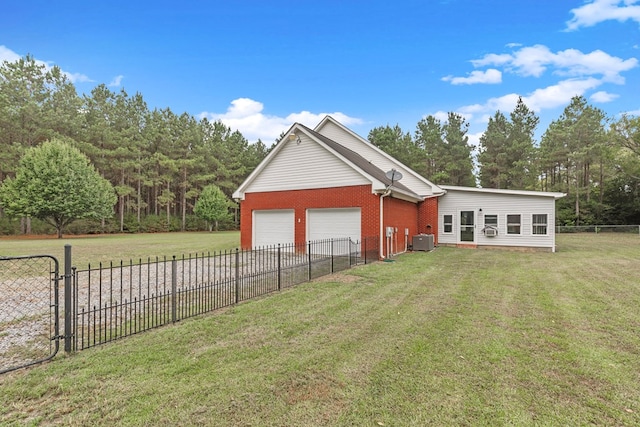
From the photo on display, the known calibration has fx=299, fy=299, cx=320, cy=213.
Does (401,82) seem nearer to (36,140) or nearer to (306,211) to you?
(306,211)

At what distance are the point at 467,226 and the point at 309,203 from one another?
962cm

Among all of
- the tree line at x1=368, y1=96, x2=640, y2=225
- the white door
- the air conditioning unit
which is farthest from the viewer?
the tree line at x1=368, y1=96, x2=640, y2=225

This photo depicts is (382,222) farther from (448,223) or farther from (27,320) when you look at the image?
(27,320)

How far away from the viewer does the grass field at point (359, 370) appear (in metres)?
2.61

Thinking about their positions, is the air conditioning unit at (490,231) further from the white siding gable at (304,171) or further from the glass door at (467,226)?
the white siding gable at (304,171)

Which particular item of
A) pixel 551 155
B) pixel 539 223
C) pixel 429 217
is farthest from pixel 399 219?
pixel 551 155

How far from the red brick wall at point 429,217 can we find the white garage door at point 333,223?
640cm

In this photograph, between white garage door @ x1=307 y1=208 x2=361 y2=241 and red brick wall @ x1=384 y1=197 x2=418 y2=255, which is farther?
white garage door @ x1=307 y1=208 x2=361 y2=241

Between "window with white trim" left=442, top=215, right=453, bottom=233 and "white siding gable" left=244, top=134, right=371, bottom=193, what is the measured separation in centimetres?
779

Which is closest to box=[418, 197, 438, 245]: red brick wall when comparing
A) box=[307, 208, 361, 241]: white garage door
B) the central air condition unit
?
the central air condition unit

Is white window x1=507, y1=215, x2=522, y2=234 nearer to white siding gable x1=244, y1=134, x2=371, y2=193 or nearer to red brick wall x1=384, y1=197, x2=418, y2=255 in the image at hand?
red brick wall x1=384, y1=197, x2=418, y2=255

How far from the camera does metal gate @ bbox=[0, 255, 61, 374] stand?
3.62 metres

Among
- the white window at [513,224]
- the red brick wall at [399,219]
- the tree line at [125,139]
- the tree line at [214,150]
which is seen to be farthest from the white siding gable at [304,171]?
the tree line at [125,139]

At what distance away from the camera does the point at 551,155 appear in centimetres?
3494
